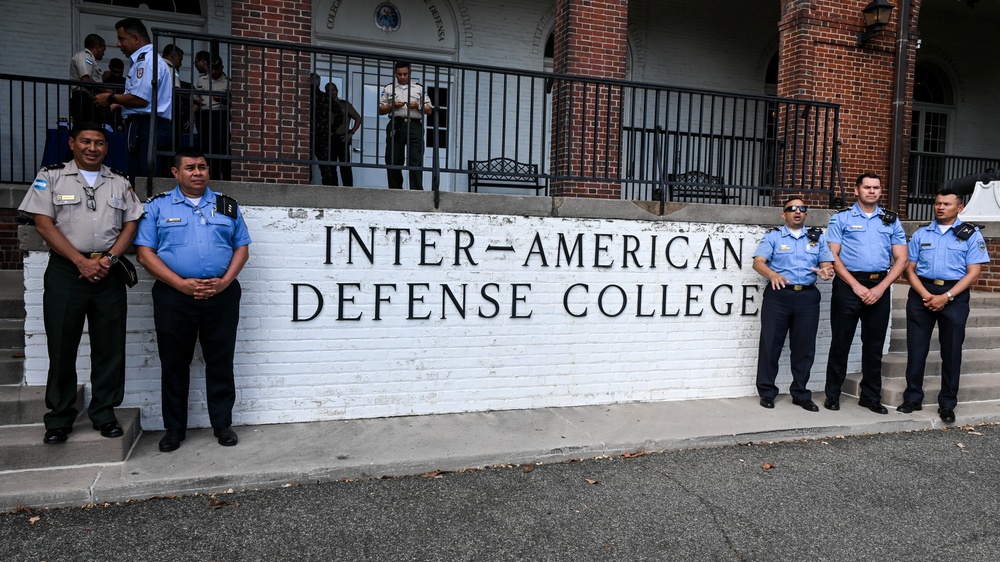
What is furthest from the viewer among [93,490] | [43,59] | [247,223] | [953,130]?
[953,130]

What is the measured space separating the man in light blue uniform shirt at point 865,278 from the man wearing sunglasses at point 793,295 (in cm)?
15

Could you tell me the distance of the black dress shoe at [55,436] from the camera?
423 cm

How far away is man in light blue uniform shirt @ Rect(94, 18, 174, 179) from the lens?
5.37 metres

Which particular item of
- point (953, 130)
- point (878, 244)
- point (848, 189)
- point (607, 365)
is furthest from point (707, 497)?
point (953, 130)

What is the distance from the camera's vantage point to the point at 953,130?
14.3m

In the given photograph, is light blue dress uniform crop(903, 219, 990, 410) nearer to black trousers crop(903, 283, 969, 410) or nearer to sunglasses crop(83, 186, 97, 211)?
black trousers crop(903, 283, 969, 410)

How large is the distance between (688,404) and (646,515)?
7.96ft

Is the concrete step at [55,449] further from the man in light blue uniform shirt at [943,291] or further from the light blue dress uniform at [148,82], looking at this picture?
the man in light blue uniform shirt at [943,291]

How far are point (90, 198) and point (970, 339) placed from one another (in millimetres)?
8026

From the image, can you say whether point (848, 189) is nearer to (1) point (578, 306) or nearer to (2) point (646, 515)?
(1) point (578, 306)

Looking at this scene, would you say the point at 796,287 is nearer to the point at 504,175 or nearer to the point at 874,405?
the point at 874,405

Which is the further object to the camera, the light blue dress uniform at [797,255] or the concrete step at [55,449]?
the light blue dress uniform at [797,255]

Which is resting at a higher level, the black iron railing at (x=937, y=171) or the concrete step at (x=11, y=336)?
the black iron railing at (x=937, y=171)

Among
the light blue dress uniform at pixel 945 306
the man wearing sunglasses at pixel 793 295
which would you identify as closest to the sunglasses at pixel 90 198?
the man wearing sunglasses at pixel 793 295
